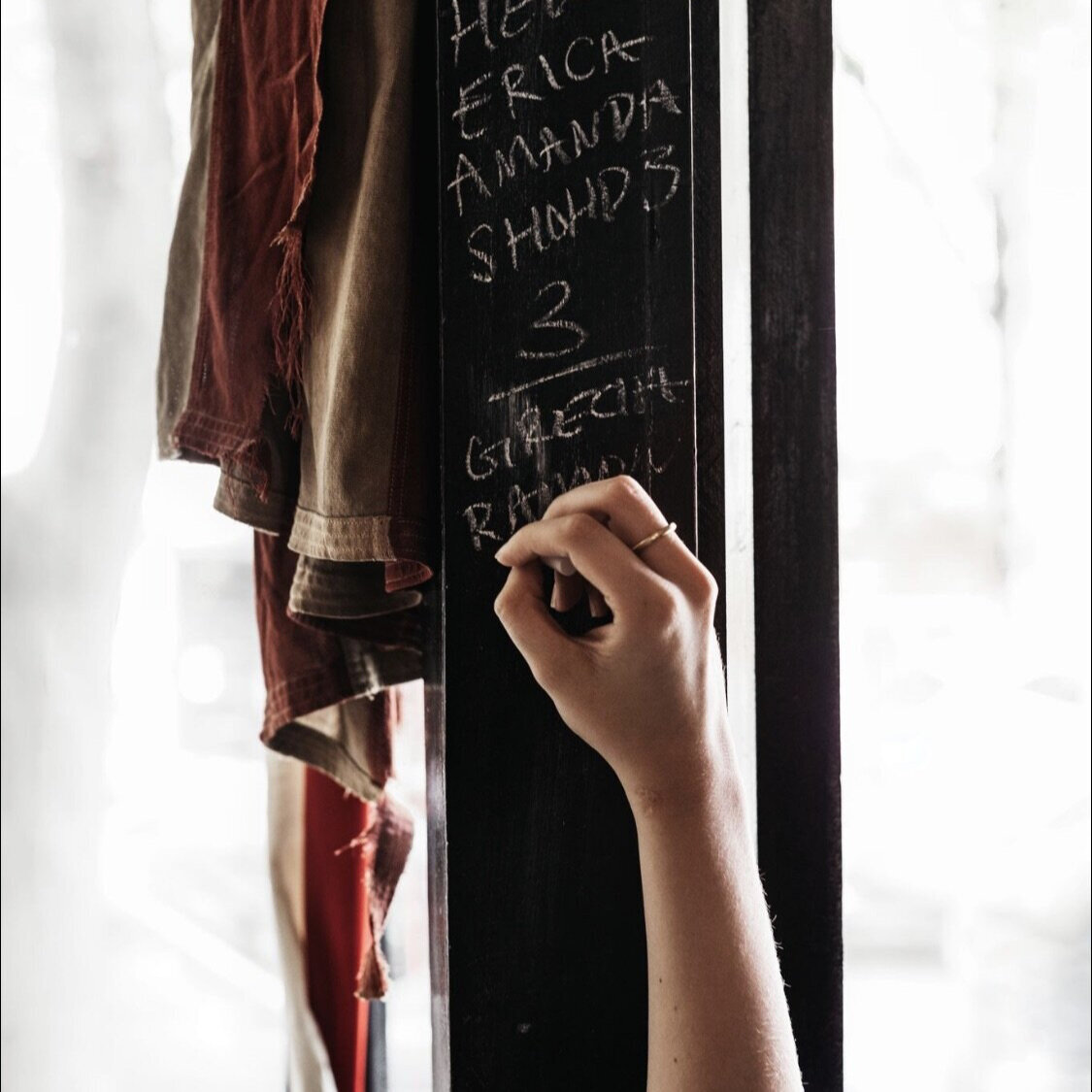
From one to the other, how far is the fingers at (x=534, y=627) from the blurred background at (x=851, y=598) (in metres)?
0.39

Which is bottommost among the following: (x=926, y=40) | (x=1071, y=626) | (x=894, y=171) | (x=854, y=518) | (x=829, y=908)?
(x=829, y=908)

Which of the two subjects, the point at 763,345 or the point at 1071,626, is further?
the point at 1071,626

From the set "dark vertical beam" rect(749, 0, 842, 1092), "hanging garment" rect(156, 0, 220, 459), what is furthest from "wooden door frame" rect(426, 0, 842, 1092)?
"hanging garment" rect(156, 0, 220, 459)

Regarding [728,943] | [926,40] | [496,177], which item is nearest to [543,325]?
[496,177]

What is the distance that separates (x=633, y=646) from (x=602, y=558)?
55mm

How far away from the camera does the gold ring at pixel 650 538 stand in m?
0.52

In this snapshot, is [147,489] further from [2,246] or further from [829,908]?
[829,908]

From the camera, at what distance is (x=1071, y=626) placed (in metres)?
0.91

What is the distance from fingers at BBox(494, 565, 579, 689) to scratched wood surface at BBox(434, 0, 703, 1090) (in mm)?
70

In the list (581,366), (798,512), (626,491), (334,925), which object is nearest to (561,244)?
(581,366)

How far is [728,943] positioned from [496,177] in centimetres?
52

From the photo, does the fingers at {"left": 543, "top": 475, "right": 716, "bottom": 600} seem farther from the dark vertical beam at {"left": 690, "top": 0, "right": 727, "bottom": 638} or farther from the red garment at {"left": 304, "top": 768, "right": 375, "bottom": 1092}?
the red garment at {"left": 304, "top": 768, "right": 375, "bottom": 1092}

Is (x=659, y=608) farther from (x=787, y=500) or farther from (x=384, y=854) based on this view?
(x=384, y=854)

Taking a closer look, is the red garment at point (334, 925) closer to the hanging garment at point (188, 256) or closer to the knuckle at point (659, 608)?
the hanging garment at point (188, 256)
